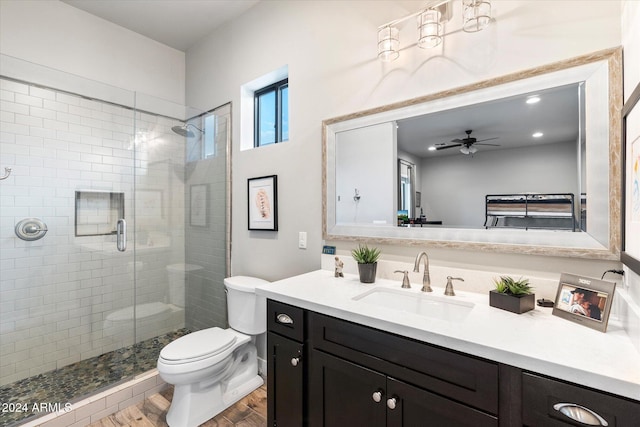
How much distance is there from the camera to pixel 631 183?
95cm

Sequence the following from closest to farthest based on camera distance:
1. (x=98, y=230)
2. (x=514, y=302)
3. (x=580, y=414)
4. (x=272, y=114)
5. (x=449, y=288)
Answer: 1. (x=580, y=414)
2. (x=514, y=302)
3. (x=449, y=288)
4. (x=98, y=230)
5. (x=272, y=114)

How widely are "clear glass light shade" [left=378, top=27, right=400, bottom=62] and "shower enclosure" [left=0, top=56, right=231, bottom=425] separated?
63.5 inches

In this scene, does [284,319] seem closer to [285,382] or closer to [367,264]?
[285,382]

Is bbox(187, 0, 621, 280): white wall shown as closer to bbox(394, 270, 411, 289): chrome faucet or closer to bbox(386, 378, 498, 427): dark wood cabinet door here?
bbox(394, 270, 411, 289): chrome faucet

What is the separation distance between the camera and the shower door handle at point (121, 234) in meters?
2.41

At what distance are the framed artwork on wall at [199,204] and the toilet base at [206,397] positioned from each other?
1.28 metres

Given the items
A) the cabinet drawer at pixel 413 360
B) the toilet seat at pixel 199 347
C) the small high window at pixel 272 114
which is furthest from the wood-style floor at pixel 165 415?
the small high window at pixel 272 114

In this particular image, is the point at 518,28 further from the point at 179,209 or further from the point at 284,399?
the point at 179,209

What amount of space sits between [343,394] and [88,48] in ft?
10.8

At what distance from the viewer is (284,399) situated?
140cm

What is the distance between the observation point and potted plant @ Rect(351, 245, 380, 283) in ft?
5.17

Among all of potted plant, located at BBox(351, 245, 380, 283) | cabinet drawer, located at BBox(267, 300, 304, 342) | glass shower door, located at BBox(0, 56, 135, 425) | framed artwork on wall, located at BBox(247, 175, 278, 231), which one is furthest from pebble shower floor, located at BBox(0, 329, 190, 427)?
potted plant, located at BBox(351, 245, 380, 283)

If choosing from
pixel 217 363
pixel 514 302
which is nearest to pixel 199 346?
pixel 217 363

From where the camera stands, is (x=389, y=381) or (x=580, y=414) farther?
(x=389, y=381)
